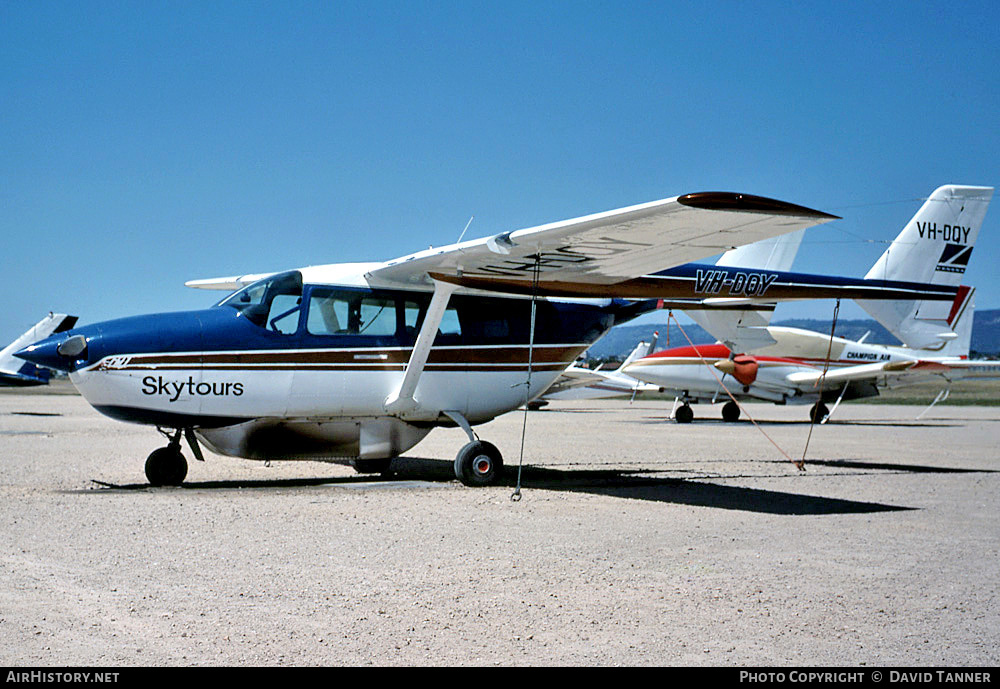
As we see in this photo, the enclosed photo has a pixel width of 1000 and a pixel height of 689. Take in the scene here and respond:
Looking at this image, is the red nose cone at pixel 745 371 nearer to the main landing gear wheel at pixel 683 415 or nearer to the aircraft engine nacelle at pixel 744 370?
the aircraft engine nacelle at pixel 744 370

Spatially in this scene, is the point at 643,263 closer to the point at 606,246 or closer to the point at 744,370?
the point at 606,246

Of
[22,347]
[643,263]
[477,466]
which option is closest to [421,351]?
[477,466]

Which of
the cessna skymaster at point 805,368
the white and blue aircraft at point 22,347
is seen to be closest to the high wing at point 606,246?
the cessna skymaster at point 805,368

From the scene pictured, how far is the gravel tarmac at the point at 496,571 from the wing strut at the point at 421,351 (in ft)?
2.96

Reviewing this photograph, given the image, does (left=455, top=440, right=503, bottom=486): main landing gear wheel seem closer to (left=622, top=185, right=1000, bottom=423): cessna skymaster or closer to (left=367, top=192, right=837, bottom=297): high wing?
(left=367, top=192, right=837, bottom=297): high wing

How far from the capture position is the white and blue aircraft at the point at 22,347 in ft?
99.9

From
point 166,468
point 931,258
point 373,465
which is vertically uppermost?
point 931,258

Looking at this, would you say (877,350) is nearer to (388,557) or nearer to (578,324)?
(578,324)

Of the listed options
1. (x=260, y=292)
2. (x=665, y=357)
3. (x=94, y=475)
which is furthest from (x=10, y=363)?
(x=260, y=292)

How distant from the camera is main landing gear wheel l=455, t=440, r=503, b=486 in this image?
961 centimetres

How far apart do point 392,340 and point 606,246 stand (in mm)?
2693

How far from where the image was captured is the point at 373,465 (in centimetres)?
1111

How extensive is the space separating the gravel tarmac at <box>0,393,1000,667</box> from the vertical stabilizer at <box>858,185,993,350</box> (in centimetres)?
294

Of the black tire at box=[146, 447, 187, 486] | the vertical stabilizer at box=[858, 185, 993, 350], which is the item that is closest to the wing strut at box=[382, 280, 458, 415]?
the black tire at box=[146, 447, 187, 486]
